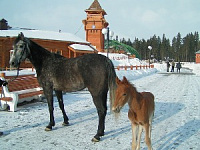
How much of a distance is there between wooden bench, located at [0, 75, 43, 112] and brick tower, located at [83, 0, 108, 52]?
39952 millimetres

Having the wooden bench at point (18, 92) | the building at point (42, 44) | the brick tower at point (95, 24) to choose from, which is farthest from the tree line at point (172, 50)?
the wooden bench at point (18, 92)

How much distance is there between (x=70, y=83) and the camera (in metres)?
4.73

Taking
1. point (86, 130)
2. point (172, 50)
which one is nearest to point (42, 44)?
point (86, 130)

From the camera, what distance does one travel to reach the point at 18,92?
23.9 feet

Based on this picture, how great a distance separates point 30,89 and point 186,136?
6276 millimetres

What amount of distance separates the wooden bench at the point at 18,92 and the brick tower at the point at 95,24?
3995 cm

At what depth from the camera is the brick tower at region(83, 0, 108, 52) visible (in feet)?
154

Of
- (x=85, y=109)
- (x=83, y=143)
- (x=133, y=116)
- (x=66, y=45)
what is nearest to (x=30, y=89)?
(x=85, y=109)

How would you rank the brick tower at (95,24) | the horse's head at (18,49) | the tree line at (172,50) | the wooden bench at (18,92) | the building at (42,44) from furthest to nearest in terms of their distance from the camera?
1. the tree line at (172,50)
2. the brick tower at (95,24)
3. the building at (42,44)
4. the wooden bench at (18,92)
5. the horse's head at (18,49)

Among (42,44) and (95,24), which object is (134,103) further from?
(95,24)

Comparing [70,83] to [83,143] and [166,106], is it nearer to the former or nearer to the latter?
[83,143]

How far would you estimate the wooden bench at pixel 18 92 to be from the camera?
21.3ft

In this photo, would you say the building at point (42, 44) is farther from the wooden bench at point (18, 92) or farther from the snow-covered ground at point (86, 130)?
the snow-covered ground at point (86, 130)

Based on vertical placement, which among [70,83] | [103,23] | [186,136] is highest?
[103,23]
